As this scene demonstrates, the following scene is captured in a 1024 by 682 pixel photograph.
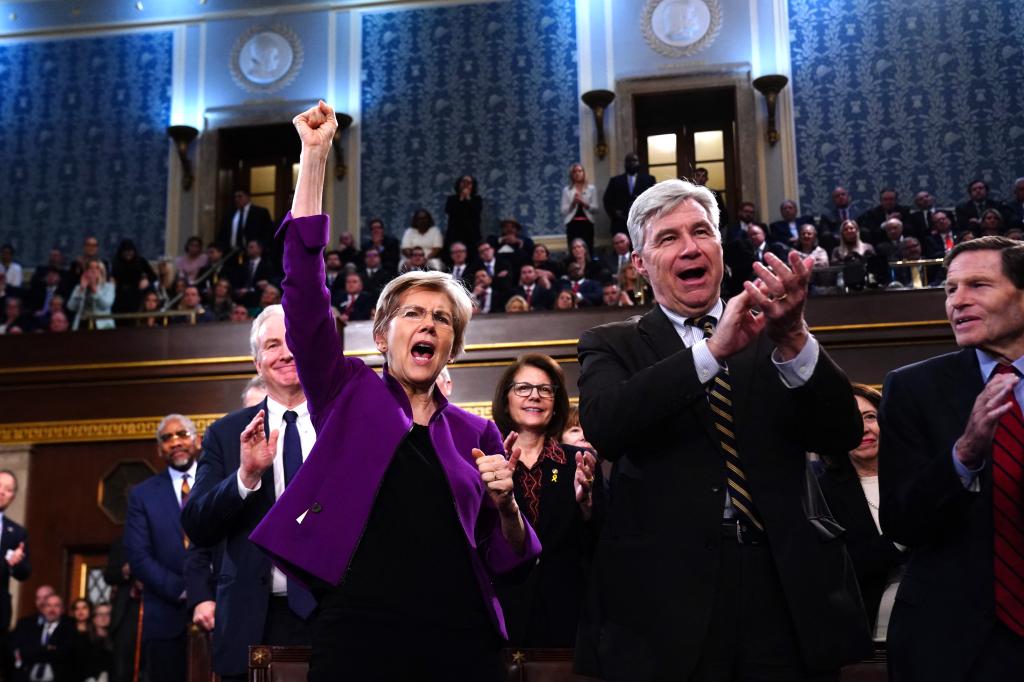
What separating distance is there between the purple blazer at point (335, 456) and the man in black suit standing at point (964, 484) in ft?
2.29

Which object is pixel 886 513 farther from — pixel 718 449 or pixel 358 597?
pixel 358 597

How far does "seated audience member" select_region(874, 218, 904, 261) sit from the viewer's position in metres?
8.21

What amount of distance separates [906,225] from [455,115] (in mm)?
4332

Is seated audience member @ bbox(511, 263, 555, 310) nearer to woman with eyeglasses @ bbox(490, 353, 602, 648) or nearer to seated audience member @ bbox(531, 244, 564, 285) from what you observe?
seated audience member @ bbox(531, 244, 564, 285)

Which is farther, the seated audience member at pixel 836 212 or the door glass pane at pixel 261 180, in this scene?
the door glass pane at pixel 261 180

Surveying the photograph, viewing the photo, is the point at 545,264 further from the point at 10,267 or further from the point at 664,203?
the point at 664,203

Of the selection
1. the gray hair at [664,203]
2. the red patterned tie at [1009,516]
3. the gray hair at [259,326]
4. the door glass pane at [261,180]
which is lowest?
the red patterned tie at [1009,516]

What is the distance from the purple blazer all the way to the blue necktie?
64cm

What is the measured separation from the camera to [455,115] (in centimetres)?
1108

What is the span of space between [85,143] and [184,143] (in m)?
1.18

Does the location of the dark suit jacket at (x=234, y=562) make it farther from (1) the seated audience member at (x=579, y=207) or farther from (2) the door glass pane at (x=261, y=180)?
(2) the door glass pane at (x=261, y=180)

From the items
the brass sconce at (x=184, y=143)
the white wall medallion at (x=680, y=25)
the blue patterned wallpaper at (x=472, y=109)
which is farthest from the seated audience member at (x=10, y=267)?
the white wall medallion at (x=680, y=25)

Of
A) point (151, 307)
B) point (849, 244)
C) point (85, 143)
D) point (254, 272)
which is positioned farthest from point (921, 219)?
point (85, 143)

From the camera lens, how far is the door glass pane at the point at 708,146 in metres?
11.0
